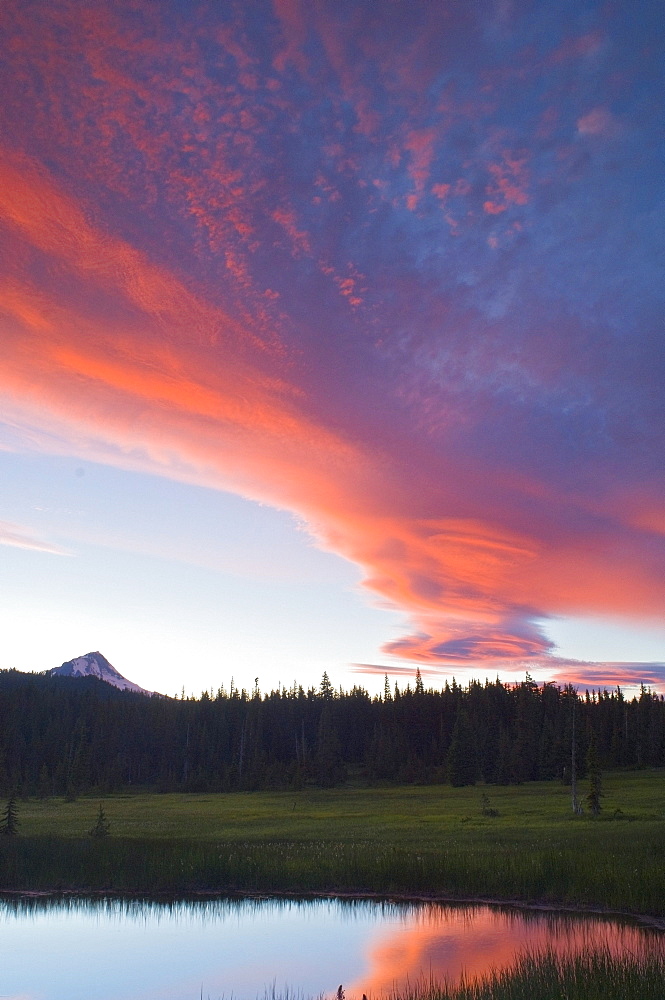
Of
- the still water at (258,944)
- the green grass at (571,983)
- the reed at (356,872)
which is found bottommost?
the still water at (258,944)

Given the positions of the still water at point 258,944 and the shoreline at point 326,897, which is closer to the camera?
the still water at point 258,944

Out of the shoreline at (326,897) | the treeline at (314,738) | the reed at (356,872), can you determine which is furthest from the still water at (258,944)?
the treeline at (314,738)

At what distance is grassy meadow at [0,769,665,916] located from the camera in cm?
2920

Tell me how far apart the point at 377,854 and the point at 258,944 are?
40.0 feet

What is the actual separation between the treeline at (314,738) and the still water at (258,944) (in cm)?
7029

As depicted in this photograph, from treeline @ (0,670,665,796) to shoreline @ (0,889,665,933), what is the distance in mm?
66902

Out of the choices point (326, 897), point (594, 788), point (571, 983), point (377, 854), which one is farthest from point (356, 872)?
point (594, 788)

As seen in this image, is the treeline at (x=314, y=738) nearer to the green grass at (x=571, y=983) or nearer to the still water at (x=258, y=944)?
the still water at (x=258, y=944)

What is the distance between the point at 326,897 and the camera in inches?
1195

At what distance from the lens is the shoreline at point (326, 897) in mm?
27062

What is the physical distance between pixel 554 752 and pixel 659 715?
34.3m

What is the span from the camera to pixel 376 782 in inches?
4528

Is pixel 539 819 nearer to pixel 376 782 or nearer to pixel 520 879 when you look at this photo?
pixel 520 879

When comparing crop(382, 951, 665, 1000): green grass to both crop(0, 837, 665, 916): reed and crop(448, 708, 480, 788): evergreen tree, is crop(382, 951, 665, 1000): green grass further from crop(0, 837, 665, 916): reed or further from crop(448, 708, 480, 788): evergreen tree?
crop(448, 708, 480, 788): evergreen tree
